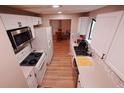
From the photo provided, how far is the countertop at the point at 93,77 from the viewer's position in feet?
5.11

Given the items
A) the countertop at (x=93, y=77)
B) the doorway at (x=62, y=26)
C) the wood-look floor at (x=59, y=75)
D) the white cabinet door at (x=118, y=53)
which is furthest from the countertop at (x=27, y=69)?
the doorway at (x=62, y=26)

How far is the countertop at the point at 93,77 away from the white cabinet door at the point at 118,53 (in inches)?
16.2

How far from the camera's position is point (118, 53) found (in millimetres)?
1202

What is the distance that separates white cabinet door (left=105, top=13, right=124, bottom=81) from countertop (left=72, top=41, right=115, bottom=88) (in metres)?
0.41

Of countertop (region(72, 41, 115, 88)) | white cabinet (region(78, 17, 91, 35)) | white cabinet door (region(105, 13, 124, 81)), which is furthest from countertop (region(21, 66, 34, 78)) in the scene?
white cabinet (region(78, 17, 91, 35))

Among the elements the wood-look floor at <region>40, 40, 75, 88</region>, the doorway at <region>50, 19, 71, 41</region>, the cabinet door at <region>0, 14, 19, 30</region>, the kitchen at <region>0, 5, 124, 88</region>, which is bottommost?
the wood-look floor at <region>40, 40, 75, 88</region>

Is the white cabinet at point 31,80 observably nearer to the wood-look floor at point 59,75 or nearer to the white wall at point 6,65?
the wood-look floor at point 59,75

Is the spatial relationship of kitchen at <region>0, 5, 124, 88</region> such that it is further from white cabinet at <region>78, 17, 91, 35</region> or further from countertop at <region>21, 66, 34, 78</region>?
white cabinet at <region>78, 17, 91, 35</region>

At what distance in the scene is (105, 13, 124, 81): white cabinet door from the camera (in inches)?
44.2
